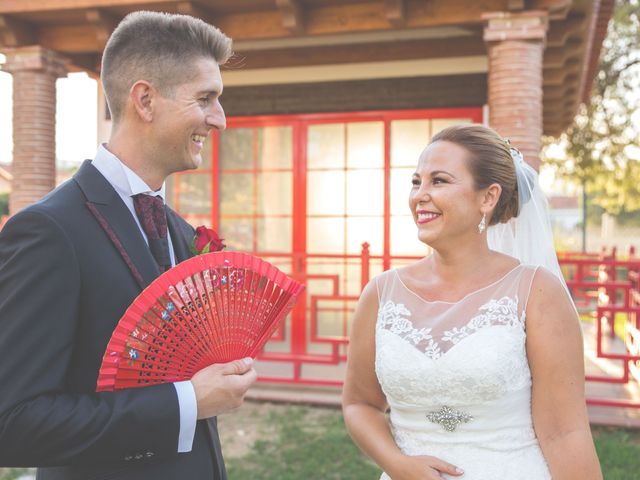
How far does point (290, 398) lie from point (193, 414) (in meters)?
4.93

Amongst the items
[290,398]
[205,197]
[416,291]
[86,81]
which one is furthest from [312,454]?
[86,81]

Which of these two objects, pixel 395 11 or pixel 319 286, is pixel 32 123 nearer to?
pixel 395 11

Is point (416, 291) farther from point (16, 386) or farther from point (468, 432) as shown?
point (16, 386)

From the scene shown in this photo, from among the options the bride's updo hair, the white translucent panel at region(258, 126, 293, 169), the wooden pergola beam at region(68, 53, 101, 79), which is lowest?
the bride's updo hair

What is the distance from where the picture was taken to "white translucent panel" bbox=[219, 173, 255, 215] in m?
8.00

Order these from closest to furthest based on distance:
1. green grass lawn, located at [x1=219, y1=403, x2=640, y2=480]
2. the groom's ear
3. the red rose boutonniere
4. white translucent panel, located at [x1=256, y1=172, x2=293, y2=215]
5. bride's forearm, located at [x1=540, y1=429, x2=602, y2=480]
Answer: the groom's ear
the red rose boutonniere
bride's forearm, located at [x1=540, y1=429, x2=602, y2=480]
green grass lawn, located at [x1=219, y1=403, x2=640, y2=480]
white translucent panel, located at [x1=256, y1=172, x2=293, y2=215]

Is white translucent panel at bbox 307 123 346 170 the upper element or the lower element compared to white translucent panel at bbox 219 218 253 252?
upper

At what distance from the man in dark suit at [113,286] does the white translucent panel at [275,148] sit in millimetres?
5904

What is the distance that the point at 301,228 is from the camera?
772 cm

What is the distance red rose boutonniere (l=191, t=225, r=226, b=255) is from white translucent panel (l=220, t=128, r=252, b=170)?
603cm

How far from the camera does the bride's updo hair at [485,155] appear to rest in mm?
2291

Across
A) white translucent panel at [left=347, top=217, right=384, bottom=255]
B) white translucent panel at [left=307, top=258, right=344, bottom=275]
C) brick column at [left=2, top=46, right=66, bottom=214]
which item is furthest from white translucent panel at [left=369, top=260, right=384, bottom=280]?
brick column at [left=2, top=46, right=66, bottom=214]

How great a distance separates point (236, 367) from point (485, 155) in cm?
119

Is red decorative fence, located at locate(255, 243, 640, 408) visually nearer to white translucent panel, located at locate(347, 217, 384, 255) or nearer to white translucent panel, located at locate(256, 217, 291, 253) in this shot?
white translucent panel, located at locate(347, 217, 384, 255)
